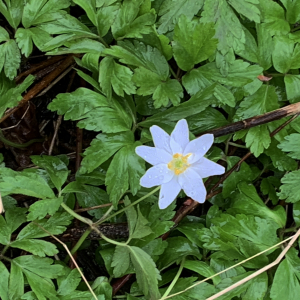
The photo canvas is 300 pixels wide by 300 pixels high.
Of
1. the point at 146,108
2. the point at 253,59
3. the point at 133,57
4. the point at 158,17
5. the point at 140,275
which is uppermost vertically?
the point at 158,17

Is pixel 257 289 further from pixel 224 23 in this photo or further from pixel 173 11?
pixel 173 11

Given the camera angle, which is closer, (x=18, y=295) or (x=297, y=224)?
(x=18, y=295)

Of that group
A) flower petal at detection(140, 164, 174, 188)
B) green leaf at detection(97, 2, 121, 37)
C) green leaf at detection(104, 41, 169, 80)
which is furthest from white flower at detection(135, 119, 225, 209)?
green leaf at detection(97, 2, 121, 37)

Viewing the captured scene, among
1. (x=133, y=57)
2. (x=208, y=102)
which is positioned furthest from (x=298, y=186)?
(x=133, y=57)

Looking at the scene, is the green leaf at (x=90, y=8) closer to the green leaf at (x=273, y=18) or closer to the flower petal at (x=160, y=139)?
the flower petal at (x=160, y=139)

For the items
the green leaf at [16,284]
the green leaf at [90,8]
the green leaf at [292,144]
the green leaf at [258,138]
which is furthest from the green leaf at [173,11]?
the green leaf at [16,284]

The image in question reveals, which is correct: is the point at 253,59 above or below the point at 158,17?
below

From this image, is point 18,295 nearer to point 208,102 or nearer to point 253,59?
point 208,102

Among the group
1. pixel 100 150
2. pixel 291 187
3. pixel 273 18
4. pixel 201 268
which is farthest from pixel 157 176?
pixel 273 18
